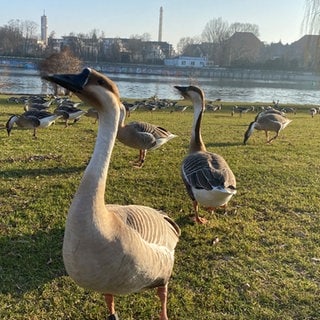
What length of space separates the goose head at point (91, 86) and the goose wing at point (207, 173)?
2492 mm

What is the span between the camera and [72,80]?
6.83ft

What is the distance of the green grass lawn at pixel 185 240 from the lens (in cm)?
328

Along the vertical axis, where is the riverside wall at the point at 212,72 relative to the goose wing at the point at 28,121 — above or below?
above

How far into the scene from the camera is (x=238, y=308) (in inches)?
131

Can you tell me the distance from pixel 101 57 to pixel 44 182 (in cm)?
8367

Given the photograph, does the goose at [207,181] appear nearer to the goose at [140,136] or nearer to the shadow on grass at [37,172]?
the goose at [140,136]

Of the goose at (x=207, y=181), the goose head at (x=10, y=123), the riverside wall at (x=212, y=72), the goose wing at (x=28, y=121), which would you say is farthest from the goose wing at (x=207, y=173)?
the riverside wall at (x=212, y=72)

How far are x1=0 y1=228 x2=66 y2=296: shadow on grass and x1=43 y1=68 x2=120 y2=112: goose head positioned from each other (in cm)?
209

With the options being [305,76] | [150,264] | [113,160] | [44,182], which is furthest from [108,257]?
[305,76]

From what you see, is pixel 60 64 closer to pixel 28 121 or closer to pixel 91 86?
pixel 28 121

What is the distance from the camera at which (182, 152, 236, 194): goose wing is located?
450cm

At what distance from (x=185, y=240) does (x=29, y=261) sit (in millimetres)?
1797

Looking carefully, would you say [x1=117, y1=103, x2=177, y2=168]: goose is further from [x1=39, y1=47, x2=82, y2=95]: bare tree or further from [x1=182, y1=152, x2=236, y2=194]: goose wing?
[x1=39, y1=47, x2=82, y2=95]: bare tree

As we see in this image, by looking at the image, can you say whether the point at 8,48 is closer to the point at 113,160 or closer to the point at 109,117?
the point at 113,160
